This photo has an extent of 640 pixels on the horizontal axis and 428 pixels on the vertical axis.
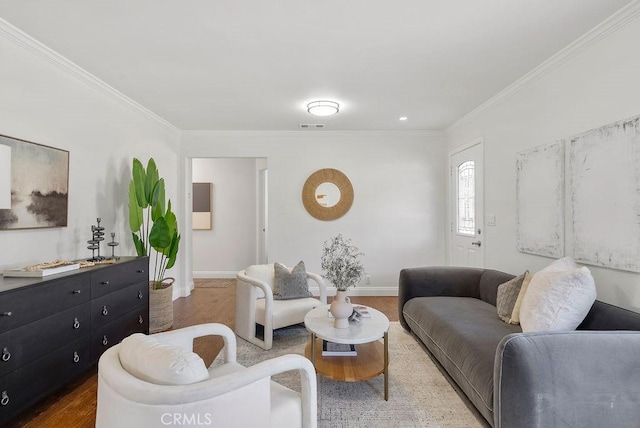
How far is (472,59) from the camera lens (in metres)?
2.65

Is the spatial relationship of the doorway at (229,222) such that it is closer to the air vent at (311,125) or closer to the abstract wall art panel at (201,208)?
the abstract wall art panel at (201,208)

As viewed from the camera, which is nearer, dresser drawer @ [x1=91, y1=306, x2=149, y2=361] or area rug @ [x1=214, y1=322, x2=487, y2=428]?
area rug @ [x1=214, y1=322, x2=487, y2=428]

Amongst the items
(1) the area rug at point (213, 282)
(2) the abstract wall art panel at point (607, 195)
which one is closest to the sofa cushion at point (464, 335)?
(2) the abstract wall art panel at point (607, 195)

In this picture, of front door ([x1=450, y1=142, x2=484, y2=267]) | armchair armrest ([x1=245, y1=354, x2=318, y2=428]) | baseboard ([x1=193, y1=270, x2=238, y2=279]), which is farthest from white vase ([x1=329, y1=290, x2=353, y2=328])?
baseboard ([x1=193, y1=270, x2=238, y2=279])

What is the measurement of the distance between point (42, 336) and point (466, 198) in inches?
174

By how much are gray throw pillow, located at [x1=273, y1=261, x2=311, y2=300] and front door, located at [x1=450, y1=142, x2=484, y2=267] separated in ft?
7.00

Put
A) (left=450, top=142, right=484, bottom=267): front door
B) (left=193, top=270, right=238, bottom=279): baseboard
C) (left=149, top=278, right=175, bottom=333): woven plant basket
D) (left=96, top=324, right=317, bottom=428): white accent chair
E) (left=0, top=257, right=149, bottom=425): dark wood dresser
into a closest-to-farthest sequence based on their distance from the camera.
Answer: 1. (left=96, top=324, right=317, bottom=428): white accent chair
2. (left=0, top=257, right=149, bottom=425): dark wood dresser
3. (left=149, top=278, right=175, bottom=333): woven plant basket
4. (left=450, top=142, right=484, bottom=267): front door
5. (left=193, top=270, right=238, bottom=279): baseboard

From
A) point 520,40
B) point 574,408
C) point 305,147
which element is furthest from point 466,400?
point 305,147

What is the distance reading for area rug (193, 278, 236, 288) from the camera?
5.65 metres

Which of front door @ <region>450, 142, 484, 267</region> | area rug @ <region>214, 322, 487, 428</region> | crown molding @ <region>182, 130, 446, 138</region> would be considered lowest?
area rug @ <region>214, 322, 487, 428</region>

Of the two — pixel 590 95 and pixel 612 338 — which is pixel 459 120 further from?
pixel 612 338

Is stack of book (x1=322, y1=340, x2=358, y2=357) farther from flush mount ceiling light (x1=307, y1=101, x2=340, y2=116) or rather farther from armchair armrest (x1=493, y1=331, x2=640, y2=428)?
flush mount ceiling light (x1=307, y1=101, x2=340, y2=116)

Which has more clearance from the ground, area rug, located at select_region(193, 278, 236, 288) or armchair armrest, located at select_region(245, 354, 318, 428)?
armchair armrest, located at select_region(245, 354, 318, 428)

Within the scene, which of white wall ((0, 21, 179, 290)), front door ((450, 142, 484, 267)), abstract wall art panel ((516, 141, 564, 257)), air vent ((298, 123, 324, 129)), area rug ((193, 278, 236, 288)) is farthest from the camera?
area rug ((193, 278, 236, 288))
